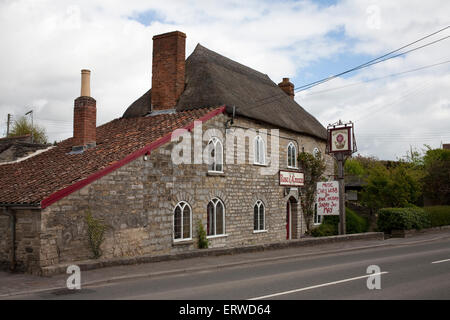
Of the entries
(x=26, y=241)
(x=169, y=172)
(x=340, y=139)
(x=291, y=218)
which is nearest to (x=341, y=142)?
(x=340, y=139)

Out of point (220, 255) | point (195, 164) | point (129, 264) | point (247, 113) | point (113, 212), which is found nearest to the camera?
point (129, 264)

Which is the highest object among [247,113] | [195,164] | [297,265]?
[247,113]

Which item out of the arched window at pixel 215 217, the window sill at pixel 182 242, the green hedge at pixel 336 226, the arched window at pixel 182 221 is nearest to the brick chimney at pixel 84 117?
the arched window at pixel 182 221

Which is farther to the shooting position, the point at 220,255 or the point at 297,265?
the point at 220,255

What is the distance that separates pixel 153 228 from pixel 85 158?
3.64m

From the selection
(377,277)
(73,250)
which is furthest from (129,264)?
(377,277)

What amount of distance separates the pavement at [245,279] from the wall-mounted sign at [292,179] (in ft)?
26.2

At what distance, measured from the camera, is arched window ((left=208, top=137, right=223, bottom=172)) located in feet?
61.5

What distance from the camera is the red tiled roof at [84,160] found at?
13.4 metres

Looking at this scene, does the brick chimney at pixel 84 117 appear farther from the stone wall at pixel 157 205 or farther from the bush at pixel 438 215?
the bush at pixel 438 215

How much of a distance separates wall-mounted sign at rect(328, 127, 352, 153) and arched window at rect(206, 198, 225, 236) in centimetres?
727
